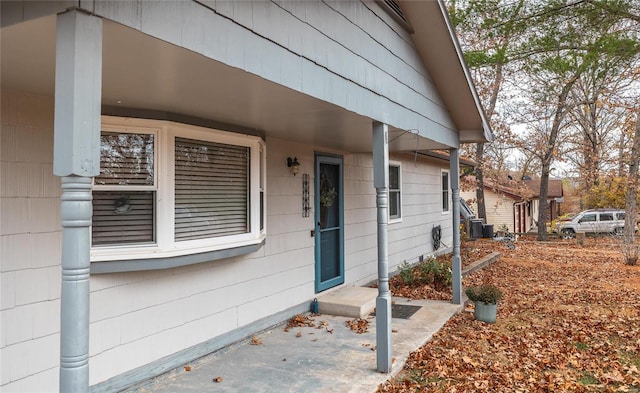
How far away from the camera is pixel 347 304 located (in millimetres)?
6176

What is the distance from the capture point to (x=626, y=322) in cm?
631

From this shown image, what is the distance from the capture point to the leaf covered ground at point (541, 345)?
4168 millimetres

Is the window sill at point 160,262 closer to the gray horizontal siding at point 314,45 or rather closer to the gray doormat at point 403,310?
the gray horizontal siding at point 314,45

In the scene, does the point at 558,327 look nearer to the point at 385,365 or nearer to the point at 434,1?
the point at 385,365

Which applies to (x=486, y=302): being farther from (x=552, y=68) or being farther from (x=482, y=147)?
(x=482, y=147)

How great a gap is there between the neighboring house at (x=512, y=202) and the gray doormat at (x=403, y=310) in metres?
18.6

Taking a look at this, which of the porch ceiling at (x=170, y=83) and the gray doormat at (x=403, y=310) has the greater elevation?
the porch ceiling at (x=170, y=83)

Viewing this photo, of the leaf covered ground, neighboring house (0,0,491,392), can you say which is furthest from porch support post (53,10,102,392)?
the leaf covered ground

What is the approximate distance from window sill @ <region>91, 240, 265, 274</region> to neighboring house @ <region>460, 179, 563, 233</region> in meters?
21.4

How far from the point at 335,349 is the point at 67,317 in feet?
11.4

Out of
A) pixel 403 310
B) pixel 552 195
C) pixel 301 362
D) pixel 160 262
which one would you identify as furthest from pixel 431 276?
pixel 552 195

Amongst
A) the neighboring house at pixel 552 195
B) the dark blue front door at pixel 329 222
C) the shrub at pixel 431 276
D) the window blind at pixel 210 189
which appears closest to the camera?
the window blind at pixel 210 189

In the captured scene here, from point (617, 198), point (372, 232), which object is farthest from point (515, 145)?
point (372, 232)

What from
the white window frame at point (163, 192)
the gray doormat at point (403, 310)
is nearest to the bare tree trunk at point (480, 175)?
the gray doormat at point (403, 310)
